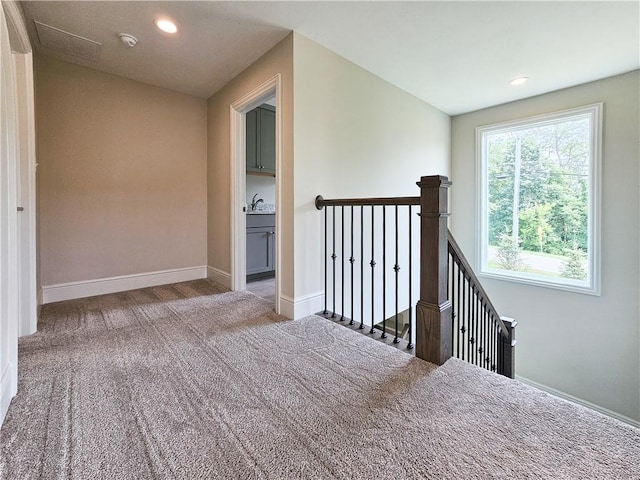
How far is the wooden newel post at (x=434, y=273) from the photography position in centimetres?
162

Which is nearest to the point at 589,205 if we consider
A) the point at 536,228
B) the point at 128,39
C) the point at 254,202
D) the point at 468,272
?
the point at 536,228

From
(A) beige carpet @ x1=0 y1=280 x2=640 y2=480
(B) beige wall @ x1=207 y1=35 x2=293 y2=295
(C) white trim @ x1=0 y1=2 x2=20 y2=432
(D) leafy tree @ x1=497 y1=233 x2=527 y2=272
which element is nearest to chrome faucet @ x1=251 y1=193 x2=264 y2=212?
(B) beige wall @ x1=207 y1=35 x2=293 y2=295

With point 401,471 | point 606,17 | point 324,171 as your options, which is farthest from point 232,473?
point 606,17

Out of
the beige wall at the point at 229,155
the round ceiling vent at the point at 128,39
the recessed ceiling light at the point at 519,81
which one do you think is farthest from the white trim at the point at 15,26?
the recessed ceiling light at the point at 519,81

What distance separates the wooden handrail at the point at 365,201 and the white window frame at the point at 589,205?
285 cm

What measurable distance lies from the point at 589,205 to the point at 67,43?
5333mm

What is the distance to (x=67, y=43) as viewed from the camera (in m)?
2.38

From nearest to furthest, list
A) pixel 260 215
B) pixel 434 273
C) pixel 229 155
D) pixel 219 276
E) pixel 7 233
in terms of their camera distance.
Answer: pixel 7 233
pixel 434 273
pixel 229 155
pixel 219 276
pixel 260 215

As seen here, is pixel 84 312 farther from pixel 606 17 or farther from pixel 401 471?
pixel 606 17

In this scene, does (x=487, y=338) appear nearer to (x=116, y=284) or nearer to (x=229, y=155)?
(x=229, y=155)

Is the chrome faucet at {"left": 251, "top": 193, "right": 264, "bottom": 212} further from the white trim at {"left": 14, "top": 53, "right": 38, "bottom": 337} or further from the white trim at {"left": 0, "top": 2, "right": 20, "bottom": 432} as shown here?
→ the white trim at {"left": 0, "top": 2, "right": 20, "bottom": 432}

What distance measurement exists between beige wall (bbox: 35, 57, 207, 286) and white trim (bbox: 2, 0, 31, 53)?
2.88ft

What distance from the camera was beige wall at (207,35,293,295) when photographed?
2.33m

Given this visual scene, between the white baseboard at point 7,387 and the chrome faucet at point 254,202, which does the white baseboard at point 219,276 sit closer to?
the chrome faucet at point 254,202
